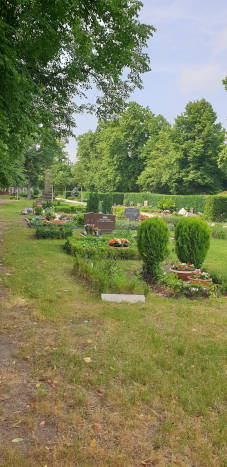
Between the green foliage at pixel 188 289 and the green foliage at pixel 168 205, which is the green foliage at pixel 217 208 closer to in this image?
the green foliage at pixel 168 205

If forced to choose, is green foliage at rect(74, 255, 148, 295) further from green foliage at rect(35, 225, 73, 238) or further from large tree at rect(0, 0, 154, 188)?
green foliage at rect(35, 225, 73, 238)

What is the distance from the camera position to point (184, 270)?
7336 mm

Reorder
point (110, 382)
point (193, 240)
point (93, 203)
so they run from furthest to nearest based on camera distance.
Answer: point (93, 203), point (193, 240), point (110, 382)

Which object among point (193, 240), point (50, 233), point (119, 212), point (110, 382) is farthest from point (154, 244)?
point (119, 212)

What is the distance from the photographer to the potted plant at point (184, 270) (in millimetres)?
7172

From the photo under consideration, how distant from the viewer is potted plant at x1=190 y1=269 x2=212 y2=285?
22.2 ft

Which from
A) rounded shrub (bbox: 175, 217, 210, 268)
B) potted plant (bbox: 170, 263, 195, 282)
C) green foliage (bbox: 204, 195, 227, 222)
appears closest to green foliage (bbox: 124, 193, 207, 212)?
green foliage (bbox: 204, 195, 227, 222)

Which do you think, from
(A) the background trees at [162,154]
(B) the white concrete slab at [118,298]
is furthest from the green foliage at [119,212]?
(B) the white concrete slab at [118,298]

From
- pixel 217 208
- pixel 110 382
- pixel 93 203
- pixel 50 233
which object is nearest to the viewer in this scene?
pixel 110 382

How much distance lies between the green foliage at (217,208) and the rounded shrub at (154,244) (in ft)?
61.1

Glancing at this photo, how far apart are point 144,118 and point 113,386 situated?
53.7 metres

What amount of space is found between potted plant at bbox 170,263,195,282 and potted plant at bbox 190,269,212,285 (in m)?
0.10

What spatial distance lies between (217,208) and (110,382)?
2360 centimetres

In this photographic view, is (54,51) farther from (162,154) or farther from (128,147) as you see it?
(128,147)
